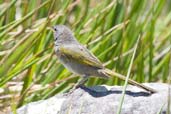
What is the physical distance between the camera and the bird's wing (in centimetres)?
455

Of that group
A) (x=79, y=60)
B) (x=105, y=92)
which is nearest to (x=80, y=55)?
(x=79, y=60)

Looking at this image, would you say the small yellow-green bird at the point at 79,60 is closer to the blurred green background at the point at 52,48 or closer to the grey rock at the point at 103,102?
the grey rock at the point at 103,102

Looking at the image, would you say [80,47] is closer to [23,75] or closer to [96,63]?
[96,63]

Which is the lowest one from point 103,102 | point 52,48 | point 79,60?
point 103,102

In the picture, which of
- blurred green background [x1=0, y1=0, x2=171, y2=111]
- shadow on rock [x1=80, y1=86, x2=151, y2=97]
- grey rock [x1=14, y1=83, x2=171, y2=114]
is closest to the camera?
grey rock [x1=14, y1=83, x2=171, y2=114]

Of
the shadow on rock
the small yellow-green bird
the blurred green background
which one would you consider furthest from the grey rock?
the blurred green background

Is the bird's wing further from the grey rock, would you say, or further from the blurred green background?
the blurred green background

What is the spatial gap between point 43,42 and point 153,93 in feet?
5.09

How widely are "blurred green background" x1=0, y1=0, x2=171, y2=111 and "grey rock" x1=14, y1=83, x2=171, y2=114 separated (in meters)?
0.47

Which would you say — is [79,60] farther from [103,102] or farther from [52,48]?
[52,48]

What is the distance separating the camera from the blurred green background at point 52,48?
16.9ft

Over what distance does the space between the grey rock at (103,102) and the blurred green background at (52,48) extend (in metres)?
0.47

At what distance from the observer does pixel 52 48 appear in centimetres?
561

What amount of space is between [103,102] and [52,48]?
1473 millimetres
